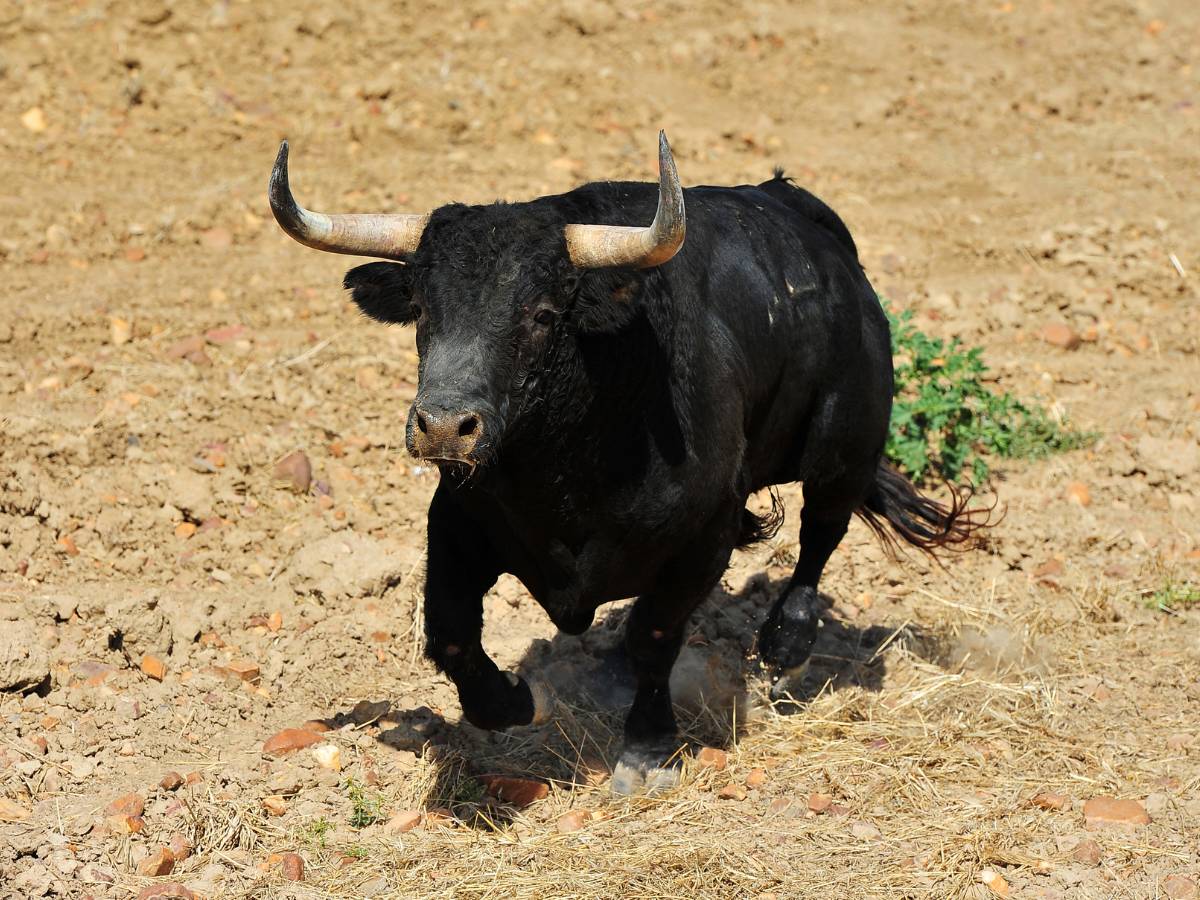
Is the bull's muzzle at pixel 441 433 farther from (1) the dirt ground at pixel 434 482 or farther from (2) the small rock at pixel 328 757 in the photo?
(2) the small rock at pixel 328 757

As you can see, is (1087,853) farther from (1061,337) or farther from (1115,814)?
(1061,337)

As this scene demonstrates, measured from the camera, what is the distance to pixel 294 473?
313 inches

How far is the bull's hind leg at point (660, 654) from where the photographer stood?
5840 mm

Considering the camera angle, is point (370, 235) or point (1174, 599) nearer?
point (370, 235)

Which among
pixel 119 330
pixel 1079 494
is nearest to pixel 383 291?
pixel 119 330

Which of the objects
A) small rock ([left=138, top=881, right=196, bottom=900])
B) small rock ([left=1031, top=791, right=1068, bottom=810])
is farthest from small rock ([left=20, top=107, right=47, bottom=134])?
small rock ([left=1031, top=791, right=1068, bottom=810])

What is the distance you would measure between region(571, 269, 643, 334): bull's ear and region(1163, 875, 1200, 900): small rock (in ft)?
8.84

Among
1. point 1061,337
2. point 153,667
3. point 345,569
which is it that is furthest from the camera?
point 1061,337

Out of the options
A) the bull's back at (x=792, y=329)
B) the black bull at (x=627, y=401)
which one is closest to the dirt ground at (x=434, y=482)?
the black bull at (x=627, y=401)

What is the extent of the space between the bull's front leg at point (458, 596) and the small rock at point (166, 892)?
1.21m

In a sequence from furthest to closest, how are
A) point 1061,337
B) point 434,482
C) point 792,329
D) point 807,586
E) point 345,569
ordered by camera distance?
point 1061,337 → point 434,482 → point 345,569 → point 807,586 → point 792,329

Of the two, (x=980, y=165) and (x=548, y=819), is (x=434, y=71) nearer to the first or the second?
(x=980, y=165)

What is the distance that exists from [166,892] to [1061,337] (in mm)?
7365

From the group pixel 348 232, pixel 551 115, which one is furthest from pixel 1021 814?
pixel 551 115
